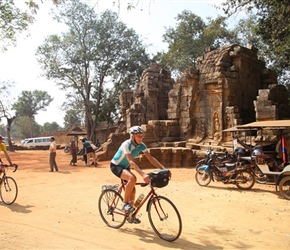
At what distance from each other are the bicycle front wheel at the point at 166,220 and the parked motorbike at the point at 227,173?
174 inches

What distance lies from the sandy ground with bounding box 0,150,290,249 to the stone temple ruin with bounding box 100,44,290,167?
5761mm

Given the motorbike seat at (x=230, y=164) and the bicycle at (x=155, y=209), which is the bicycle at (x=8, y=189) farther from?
the motorbike seat at (x=230, y=164)

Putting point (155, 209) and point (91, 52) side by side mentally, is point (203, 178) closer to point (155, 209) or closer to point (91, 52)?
point (155, 209)

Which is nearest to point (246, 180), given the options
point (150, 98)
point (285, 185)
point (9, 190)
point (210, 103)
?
point (285, 185)

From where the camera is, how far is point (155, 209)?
461 centimetres

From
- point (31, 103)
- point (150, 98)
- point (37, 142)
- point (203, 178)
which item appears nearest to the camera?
point (203, 178)

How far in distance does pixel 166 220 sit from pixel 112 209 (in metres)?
1.00

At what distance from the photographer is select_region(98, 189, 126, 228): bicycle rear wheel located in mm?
4929

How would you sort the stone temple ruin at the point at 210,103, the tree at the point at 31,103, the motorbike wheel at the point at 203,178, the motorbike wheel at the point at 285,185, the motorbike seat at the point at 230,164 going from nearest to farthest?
the motorbike wheel at the point at 285,185 < the motorbike seat at the point at 230,164 < the motorbike wheel at the point at 203,178 < the stone temple ruin at the point at 210,103 < the tree at the point at 31,103

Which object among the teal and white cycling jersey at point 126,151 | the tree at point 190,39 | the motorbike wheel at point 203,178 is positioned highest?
the tree at point 190,39

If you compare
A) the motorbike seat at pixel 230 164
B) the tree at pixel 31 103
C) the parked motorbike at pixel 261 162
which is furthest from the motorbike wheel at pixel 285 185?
the tree at pixel 31 103

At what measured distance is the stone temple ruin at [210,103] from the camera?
13914 mm

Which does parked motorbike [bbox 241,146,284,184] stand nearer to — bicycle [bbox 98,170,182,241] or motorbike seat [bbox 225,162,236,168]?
motorbike seat [bbox 225,162,236,168]

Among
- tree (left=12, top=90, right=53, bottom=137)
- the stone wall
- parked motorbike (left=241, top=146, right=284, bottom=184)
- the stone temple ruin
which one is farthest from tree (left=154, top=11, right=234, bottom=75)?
tree (left=12, top=90, right=53, bottom=137)
